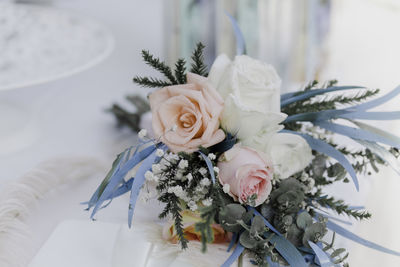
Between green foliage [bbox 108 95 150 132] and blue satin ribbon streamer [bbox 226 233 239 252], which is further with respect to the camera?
green foliage [bbox 108 95 150 132]

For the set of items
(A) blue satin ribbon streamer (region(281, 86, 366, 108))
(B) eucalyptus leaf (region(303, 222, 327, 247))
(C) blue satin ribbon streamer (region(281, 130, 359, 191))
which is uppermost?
(A) blue satin ribbon streamer (region(281, 86, 366, 108))

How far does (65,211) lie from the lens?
2.11 ft

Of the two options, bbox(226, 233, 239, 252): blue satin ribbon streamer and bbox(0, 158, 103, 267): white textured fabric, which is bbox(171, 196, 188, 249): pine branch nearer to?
bbox(226, 233, 239, 252): blue satin ribbon streamer

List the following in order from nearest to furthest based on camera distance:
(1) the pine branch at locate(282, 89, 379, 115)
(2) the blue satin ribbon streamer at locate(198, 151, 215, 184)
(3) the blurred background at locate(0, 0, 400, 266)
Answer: (2) the blue satin ribbon streamer at locate(198, 151, 215, 184) → (1) the pine branch at locate(282, 89, 379, 115) → (3) the blurred background at locate(0, 0, 400, 266)

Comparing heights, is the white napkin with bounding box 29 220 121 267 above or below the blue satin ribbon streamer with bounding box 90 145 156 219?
below

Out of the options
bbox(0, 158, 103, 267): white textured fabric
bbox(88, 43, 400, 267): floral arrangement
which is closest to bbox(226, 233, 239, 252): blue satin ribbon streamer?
bbox(88, 43, 400, 267): floral arrangement

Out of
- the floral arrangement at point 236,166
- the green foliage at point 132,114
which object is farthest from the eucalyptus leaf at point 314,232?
the green foliage at point 132,114

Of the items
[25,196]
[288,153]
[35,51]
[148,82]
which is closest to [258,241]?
[288,153]

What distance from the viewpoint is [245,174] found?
493mm

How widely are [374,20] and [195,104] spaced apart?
1.06 metres

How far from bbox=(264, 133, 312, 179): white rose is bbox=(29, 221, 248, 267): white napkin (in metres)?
0.11

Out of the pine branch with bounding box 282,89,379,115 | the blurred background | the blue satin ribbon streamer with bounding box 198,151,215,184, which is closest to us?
the blue satin ribbon streamer with bounding box 198,151,215,184

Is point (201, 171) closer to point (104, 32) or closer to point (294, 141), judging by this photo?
point (294, 141)

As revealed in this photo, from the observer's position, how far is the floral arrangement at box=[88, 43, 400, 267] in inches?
19.4
